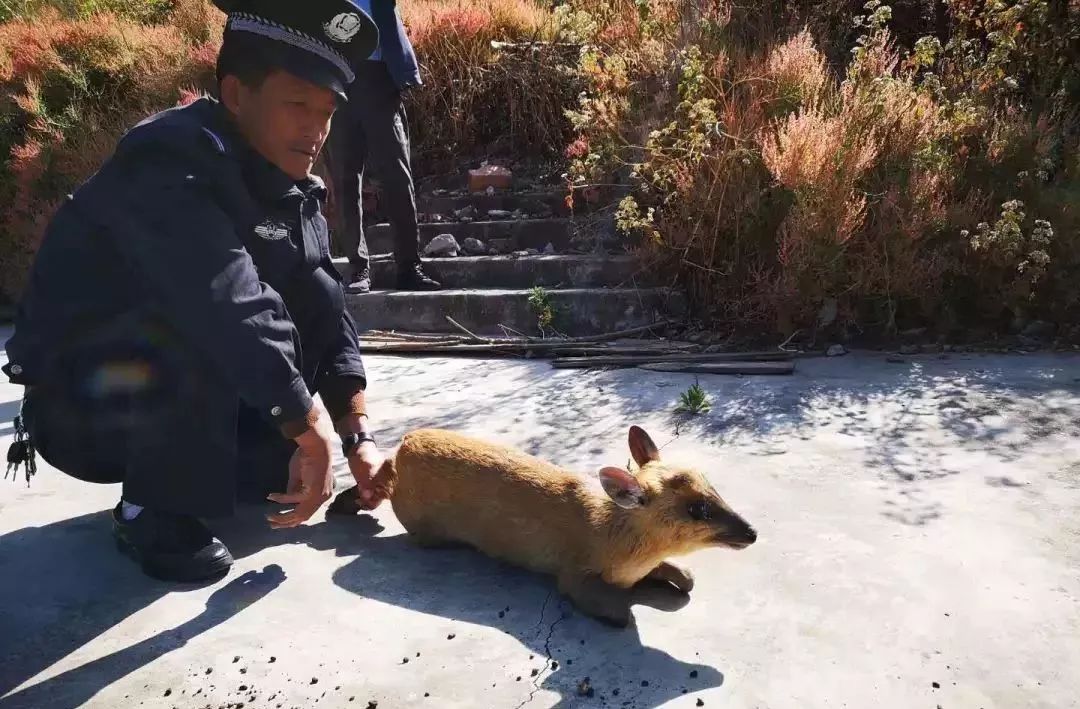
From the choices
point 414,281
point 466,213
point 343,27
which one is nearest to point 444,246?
point 414,281

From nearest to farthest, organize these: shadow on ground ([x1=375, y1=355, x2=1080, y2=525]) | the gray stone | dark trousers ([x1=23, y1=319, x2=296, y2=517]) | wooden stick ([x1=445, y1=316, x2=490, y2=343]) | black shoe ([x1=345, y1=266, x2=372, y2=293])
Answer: dark trousers ([x1=23, y1=319, x2=296, y2=517]) → shadow on ground ([x1=375, y1=355, x2=1080, y2=525]) → wooden stick ([x1=445, y1=316, x2=490, y2=343]) → black shoe ([x1=345, y1=266, x2=372, y2=293]) → the gray stone

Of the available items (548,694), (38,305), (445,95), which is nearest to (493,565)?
(548,694)

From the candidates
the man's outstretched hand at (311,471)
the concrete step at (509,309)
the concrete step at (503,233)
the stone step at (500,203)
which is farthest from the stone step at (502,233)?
the man's outstretched hand at (311,471)

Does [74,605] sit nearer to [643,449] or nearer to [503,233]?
[643,449]

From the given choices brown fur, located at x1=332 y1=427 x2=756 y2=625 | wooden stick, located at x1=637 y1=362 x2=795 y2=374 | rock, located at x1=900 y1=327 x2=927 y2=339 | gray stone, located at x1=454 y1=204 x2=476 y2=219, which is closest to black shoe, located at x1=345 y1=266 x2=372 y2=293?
gray stone, located at x1=454 y1=204 x2=476 y2=219

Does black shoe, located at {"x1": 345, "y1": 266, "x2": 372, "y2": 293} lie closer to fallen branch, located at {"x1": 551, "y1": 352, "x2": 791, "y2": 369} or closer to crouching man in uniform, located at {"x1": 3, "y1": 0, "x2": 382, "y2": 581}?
fallen branch, located at {"x1": 551, "y1": 352, "x2": 791, "y2": 369}

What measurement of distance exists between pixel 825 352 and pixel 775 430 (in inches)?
54.0

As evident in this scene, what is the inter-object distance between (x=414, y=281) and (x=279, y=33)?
419cm

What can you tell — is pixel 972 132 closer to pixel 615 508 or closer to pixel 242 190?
pixel 615 508

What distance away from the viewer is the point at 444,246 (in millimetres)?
7039

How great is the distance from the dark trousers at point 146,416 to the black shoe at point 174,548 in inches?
3.8

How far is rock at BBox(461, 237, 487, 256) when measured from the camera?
712 cm

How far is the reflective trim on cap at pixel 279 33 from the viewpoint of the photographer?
2.19 meters

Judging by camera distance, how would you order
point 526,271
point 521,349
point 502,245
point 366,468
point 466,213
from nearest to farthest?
point 366,468
point 521,349
point 526,271
point 502,245
point 466,213
